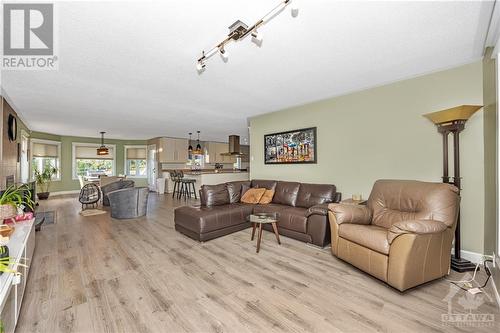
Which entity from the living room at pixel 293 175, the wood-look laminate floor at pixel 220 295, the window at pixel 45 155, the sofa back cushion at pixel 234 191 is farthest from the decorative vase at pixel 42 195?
the sofa back cushion at pixel 234 191

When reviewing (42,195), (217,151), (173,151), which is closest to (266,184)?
(173,151)

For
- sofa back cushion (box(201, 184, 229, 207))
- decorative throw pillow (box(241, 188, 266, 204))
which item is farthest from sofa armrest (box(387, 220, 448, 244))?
sofa back cushion (box(201, 184, 229, 207))

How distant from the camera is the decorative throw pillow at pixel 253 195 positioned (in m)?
4.34

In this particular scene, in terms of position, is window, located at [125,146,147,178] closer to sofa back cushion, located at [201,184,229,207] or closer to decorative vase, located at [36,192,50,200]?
decorative vase, located at [36,192,50,200]

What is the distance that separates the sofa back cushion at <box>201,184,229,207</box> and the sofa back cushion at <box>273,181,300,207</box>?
1.05m

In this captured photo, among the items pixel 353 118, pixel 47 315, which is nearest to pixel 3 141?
pixel 47 315

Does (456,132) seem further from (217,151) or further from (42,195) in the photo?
(42,195)

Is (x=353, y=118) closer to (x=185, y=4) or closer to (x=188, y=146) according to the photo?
(x=185, y=4)

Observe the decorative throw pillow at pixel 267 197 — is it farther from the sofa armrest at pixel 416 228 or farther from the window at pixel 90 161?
the window at pixel 90 161

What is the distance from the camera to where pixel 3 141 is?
383 cm

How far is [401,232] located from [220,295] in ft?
5.98

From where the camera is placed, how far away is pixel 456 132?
254 cm

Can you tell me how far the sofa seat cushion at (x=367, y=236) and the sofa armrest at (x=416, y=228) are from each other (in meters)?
0.09

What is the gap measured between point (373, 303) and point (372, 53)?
265cm
